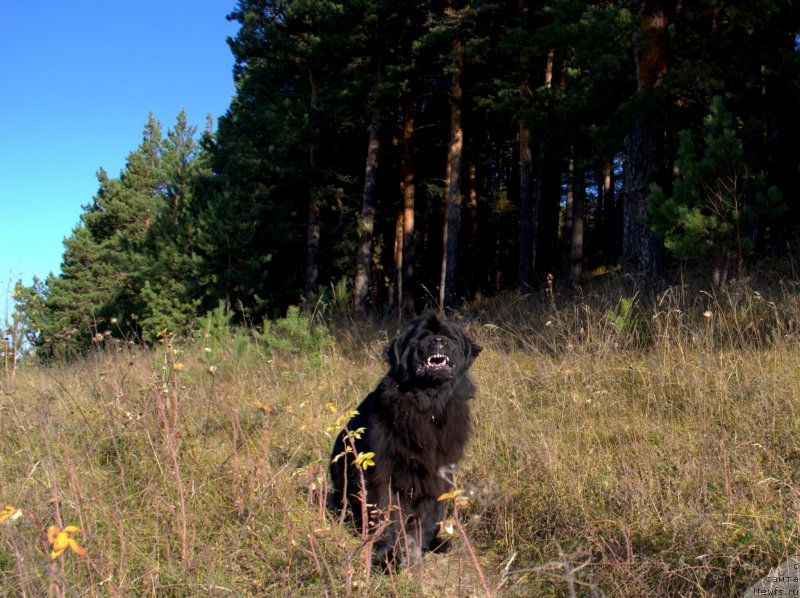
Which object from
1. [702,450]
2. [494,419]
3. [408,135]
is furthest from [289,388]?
[408,135]

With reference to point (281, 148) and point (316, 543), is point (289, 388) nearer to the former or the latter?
point (316, 543)

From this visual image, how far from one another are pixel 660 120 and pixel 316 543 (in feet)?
27.7

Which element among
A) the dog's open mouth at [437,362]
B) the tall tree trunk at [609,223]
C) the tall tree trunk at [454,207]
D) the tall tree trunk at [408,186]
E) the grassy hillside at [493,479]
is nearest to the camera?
the grassy hillside at [493,479]

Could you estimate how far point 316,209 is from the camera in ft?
A: 65.7

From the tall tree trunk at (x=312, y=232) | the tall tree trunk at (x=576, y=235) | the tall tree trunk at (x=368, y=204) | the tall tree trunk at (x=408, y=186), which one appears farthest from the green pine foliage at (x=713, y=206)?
the tall tree trunk at (x=312, y=232)

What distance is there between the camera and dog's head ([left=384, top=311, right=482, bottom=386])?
3.60m

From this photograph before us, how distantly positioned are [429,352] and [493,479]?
40.1 inches

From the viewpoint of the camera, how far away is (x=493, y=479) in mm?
3842

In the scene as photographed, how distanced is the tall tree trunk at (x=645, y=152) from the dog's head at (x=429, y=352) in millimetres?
5711

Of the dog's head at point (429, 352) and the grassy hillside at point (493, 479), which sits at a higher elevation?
the dog's head at point (429, 352)

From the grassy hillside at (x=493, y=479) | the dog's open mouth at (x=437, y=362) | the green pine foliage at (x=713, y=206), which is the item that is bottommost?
the grassy hillside at (x=493, y=479)

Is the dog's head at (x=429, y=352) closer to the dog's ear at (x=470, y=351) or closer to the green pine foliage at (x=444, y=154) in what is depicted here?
the dog's ear at (x=470, y=351)

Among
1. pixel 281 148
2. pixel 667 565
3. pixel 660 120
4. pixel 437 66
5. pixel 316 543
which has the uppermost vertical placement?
pixel 437 66

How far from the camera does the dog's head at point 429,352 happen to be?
3.60 m
